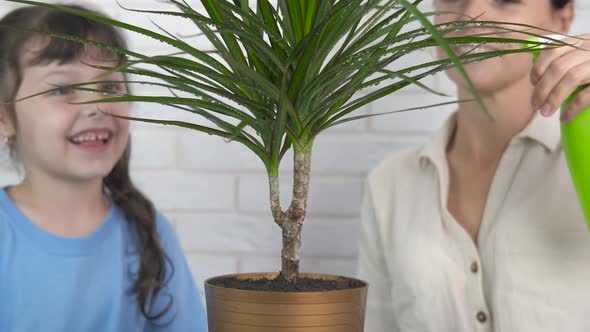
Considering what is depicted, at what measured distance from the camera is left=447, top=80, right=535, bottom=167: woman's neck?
154 centimetres

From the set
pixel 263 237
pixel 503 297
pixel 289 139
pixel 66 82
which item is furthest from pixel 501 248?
pixel 66 82

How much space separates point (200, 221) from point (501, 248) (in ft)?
2.72

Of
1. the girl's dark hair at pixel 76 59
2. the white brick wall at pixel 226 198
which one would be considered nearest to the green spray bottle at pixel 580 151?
the girl's dark hair at pixel 76 59

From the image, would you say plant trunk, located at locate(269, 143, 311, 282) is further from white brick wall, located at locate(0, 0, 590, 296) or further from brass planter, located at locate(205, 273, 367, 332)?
white brick wall, located at locate(0, 0, 590, 296)

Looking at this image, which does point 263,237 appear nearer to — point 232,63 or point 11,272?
point 11,272

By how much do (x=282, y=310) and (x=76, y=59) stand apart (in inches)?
35.4

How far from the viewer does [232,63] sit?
0.67m

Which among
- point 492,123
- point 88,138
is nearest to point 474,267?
point 492,123

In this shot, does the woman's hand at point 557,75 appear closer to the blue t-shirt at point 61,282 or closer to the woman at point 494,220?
the woman at point 494,220

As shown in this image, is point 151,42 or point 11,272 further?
point 151,42

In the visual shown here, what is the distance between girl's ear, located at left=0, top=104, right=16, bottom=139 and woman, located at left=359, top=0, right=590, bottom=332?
86 centimetres

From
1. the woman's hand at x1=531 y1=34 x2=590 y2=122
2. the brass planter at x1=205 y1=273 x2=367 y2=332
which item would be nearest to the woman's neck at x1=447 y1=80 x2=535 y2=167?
the woman's hand at x1=531 y1=34 x2=590 y2=122

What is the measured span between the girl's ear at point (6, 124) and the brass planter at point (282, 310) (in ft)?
3.26

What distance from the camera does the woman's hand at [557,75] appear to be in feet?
3.32
